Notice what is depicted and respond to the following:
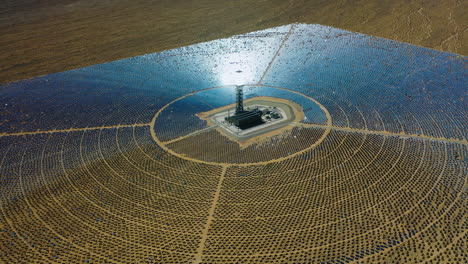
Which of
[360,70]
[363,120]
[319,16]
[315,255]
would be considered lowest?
[315,255]

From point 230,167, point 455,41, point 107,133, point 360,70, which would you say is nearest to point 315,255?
point 230,167

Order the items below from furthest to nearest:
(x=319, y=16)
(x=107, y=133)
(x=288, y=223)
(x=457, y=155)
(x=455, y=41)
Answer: (x=319, y=16), (x=455, y=41), (x=107, y=133), (x=457, y=155), (x=288, y=223)

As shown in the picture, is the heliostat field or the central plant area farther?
the central plant area

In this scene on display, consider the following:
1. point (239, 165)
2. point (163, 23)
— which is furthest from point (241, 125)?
point (163, 23)

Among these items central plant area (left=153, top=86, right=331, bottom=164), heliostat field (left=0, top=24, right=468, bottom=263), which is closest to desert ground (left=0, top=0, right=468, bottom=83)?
heliostat field (left=0, top=24, right=468, bottom=263)

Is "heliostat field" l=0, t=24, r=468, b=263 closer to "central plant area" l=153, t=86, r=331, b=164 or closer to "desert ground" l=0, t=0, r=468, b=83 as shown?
"central plant area" l=153, t=86, r=331, b=164

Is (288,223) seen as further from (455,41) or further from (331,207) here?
(455,41)
